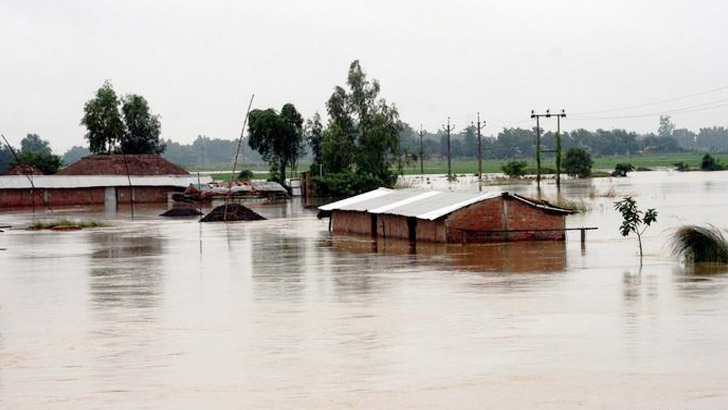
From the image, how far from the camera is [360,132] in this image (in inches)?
2491

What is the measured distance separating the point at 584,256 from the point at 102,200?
1535 inches

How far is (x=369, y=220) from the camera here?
3050cm

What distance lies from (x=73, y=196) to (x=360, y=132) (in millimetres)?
16117

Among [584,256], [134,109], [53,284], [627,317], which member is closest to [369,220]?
[584,256]

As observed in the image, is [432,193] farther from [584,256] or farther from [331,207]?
[584,256]

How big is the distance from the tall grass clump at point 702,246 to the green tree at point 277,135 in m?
46.1

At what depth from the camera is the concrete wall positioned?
54.8 meters

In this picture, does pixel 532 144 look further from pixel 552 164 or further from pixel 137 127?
pixel 137 127

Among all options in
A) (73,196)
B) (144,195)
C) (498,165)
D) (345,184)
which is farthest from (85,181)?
(498,165)

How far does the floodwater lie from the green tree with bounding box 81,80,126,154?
4540 cm

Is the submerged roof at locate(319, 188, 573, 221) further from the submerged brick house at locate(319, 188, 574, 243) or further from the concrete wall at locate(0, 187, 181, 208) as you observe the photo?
the concrete wall at locate(0, 187, 181, 208)

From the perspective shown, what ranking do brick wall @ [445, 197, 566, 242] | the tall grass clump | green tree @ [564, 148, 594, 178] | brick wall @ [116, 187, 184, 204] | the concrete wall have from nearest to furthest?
the tall grass clump, brick wall @ [445, 197, 566, 242], the concrete wall, brick wall @ [116, 187, 184, 204], green tree @ [564, 148, 594, 178]

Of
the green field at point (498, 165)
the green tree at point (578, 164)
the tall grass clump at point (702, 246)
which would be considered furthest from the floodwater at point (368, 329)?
the green field at point (498, 165)

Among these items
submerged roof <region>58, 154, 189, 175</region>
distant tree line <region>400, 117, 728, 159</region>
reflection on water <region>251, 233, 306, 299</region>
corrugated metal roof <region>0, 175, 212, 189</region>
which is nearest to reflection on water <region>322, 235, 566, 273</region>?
reflection on water <region>251, 233, 306, 299</region>
